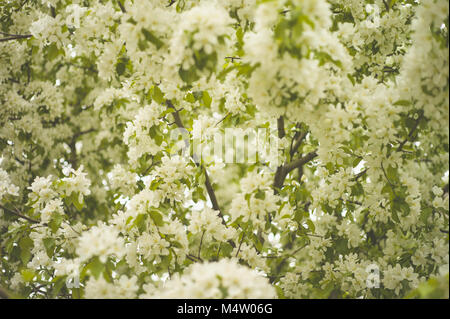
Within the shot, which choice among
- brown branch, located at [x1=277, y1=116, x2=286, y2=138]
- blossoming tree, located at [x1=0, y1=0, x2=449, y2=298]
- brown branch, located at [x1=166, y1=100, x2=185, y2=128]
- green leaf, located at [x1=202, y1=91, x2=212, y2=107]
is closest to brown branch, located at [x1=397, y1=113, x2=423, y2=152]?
blossoming tree, located at [x1=0, y1=0, x2=449, y2=298]

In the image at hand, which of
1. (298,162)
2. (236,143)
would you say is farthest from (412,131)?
(236,143)

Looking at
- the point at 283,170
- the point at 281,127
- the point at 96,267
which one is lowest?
the point at 283,170

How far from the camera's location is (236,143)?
460 cm

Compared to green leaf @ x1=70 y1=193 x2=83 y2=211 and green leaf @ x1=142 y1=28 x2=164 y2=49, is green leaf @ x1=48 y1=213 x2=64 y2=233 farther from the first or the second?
green leaf @ x1=142 y1=28 x2=164 y2=49

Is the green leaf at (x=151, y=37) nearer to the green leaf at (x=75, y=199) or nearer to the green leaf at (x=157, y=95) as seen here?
the green leaf at (x=157, y=95)

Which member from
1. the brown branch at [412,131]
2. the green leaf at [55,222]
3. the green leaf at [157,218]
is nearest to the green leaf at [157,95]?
the green leaf at [157,218]

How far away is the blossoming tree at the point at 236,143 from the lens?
2.49 m

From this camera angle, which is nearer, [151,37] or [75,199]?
[151,37]

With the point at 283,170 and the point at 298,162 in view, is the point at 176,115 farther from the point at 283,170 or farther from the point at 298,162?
the point at 298,162

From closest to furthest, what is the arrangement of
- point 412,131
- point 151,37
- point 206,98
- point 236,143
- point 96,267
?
point 96,267 → point 151,37 → point 412,131 → point 206,98 → point 236,143

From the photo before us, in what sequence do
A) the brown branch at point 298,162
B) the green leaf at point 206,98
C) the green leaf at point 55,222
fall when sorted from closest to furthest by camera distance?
the green leaf at point 55,222
the green leaf at point 206,98
the brown branch at point 298,162

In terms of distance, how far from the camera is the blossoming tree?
2.49 meters

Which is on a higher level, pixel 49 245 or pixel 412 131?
pixel 412 131
